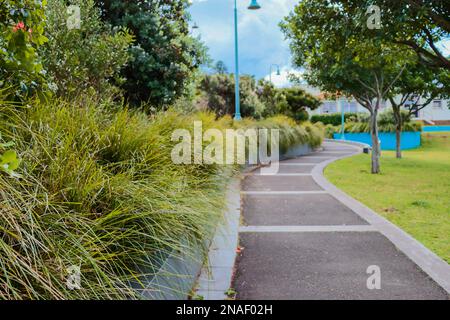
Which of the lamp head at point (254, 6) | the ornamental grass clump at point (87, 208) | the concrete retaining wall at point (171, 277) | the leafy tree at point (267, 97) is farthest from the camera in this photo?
the leafy tree at point (267, 97)

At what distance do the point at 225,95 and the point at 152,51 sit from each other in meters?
12.1

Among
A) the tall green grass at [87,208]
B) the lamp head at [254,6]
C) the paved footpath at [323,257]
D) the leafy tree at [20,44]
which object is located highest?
the lamp head at [254,6]

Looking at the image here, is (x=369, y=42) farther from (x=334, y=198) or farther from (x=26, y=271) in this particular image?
(x=26, y=271)

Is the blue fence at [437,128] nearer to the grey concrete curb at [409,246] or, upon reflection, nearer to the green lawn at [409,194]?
the green lawn at [409,194]

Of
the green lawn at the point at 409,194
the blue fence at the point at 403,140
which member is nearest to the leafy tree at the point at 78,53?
the green lawn at the point at 409,194

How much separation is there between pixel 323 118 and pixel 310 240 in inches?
1508

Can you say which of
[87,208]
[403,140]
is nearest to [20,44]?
[87,208]

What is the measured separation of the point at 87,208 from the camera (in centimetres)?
265

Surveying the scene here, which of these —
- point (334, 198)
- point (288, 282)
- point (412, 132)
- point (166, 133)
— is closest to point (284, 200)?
point (334, 198)

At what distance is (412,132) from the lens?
3062 cm

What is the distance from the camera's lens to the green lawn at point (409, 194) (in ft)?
18.1

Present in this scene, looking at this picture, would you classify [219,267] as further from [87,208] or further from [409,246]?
[409,246]

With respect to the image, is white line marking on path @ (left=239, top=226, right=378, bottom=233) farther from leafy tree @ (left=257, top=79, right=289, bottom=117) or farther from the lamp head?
leafy tree @ (left=257, top=79, right=289, bottom=117)

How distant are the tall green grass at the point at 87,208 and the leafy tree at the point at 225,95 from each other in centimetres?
1619
